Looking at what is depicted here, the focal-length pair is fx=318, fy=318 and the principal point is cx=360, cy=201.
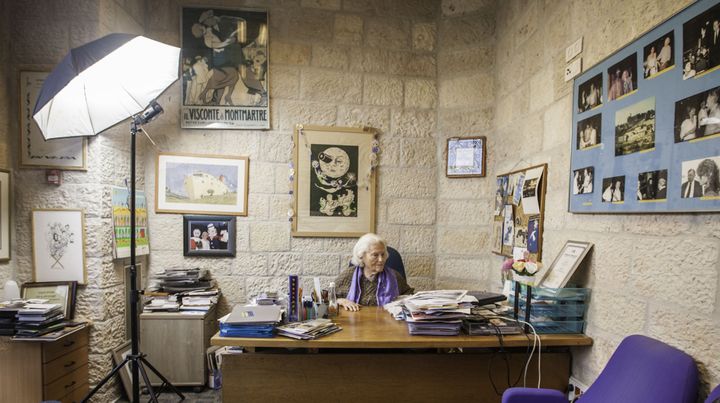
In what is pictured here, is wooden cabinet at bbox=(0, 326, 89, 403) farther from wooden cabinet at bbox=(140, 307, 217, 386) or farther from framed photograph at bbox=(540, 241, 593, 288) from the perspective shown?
framed photograph at bbox=(540, 241, 593, 288)

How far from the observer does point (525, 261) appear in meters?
1.85

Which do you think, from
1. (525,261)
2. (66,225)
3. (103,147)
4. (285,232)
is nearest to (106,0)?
(103,147)

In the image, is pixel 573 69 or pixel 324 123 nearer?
pixel 573 69

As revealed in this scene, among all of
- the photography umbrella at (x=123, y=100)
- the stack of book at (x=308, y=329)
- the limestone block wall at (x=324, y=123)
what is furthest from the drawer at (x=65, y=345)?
the stack of book at (x=308, y=329)

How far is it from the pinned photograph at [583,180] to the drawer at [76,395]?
355 cm

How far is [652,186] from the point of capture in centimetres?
132

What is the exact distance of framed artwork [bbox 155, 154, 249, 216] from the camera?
2.90m

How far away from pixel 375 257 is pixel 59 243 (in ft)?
7.79

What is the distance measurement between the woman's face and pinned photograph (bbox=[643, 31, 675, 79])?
1796 millimetres

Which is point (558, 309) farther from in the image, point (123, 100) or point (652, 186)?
point (123, 100)

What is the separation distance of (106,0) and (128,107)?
3.26 ft

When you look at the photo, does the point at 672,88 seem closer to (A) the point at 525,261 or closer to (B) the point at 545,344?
(A) the point at 525,261

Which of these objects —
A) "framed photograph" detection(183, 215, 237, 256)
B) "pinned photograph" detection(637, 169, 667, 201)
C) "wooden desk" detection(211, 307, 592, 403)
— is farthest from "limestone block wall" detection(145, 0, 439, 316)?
"pinned photograph" detection(637, 169, 667, 201)

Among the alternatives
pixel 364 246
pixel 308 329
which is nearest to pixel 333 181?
pixel 364 246
